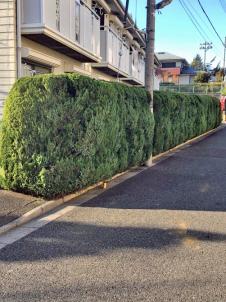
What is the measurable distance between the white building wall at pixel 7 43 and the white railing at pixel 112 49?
21.1ft

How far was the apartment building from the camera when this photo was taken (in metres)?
9.20

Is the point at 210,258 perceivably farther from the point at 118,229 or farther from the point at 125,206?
the point at 125,206

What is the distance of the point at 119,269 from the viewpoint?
12.6 feet

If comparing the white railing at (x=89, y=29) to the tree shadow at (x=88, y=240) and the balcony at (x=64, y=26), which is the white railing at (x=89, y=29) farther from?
the tree shadow at (x=88, y=240)

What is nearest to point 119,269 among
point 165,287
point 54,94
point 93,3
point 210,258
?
point 165,287

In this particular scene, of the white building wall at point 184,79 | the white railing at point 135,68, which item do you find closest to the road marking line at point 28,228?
the white railing at point 135,68

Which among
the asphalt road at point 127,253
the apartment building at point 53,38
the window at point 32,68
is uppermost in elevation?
the apartment building at point 53,38

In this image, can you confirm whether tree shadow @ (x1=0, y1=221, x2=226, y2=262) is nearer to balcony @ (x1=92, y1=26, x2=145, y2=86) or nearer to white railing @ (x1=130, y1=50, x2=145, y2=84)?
balcony @ (x1=92, y1=26, x2=145, y2=86)

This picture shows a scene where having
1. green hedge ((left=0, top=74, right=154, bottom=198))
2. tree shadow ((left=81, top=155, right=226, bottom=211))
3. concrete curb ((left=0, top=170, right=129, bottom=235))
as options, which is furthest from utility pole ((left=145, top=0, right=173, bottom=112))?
concrete curb ((left=0, top=170, right=129, bottom=235))

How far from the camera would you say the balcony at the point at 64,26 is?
362 inches

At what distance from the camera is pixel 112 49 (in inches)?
628

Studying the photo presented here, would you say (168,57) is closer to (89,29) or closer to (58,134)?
(89,29)

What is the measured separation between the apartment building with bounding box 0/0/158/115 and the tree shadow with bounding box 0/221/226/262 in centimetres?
556

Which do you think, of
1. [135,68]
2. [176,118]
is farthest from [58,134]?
[135,68]
